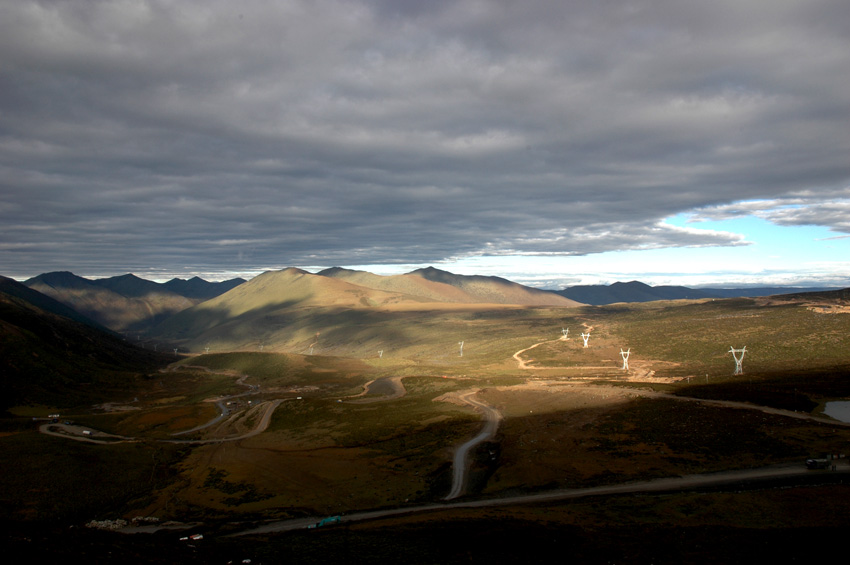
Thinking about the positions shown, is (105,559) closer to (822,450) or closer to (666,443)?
(666,443)

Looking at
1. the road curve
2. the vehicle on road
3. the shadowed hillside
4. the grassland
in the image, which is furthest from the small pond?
the shadowed hillside

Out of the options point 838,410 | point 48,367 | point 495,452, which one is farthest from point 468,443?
point 48,367

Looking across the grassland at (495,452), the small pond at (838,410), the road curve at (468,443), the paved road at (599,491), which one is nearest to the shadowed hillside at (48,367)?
the grassland at (495,452)

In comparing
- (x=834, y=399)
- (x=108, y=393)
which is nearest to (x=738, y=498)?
(x=834, y=399)

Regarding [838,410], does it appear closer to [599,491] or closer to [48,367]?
[599,491]

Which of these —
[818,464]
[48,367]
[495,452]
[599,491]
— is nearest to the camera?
[818,464]

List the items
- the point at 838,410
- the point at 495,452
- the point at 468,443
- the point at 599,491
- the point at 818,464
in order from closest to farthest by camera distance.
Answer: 1. the point at 818,464
2. the point at 599,491
3. the point at 838,410
4. the point at 495,452
5. the point at 468,443

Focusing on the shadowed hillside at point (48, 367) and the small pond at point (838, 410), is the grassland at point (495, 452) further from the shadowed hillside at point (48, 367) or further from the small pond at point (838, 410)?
the shadowed hillside at point (48, 367)
